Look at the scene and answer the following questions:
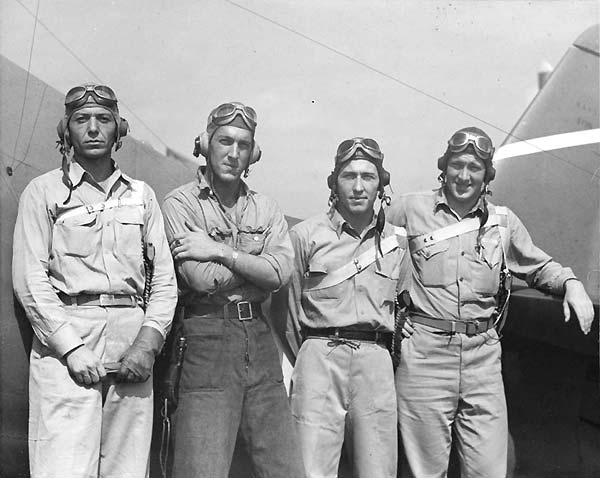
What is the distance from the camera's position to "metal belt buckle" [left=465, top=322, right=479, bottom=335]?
3.66 metres

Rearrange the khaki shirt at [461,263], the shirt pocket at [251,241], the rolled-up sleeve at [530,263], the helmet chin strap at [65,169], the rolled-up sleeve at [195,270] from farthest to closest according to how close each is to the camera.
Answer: the rolled-up sleeve at [530,263]
the khaki shirt at [461,263]
the shirt pocket at [251,241]
the rolled-up sleeve at [195,270]
the helmet chin strap at [65,169]

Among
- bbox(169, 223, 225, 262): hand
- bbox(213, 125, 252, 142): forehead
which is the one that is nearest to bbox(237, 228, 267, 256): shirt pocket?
bbox(169, 223, 225, 262): hand

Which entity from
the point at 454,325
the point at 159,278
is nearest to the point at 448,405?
the point at 454,325

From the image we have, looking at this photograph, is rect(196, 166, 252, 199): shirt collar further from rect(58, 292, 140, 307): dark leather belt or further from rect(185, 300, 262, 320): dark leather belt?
rect(58, 292, 140, 307): dark leather belt

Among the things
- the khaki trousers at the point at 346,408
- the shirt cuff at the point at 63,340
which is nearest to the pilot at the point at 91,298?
the shirt cuff at the point at 63,340

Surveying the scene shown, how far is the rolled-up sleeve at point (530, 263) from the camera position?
382cm

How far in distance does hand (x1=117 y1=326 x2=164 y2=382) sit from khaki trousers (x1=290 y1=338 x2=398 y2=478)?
76 centimetres

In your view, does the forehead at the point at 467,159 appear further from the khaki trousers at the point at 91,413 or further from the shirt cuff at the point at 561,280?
the khaki trousers at the point at 91,413

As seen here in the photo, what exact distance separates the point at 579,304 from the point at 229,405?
1791 millimetres

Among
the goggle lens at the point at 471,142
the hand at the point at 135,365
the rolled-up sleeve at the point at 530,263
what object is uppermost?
the goggle lens at the point at 471,142

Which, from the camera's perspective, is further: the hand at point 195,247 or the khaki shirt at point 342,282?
the khaki shirt at point 342,282

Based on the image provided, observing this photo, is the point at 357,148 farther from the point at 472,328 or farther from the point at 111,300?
the point at 111,300

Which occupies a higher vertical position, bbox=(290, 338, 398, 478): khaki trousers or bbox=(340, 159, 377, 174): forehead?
bbox=(340, 159, 377, 174): forehead

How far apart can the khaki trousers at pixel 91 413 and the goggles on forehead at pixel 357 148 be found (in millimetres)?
1226
